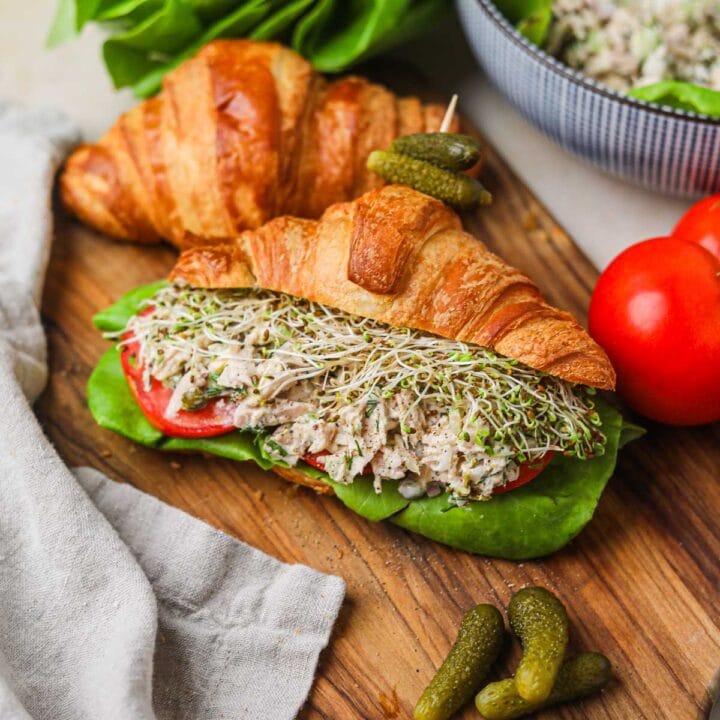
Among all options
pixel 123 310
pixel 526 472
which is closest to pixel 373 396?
pixel 526 472

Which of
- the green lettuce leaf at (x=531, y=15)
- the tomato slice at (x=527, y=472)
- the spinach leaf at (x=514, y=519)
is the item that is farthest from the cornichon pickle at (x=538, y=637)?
the green lettuce leaf at (x=531, y=15)

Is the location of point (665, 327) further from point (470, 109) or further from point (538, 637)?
point (470, 109)

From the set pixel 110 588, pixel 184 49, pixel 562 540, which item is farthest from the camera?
pixel 184 49

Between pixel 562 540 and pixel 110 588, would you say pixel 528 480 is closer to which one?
pixel 562 540

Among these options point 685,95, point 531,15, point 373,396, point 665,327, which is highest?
point 531,15

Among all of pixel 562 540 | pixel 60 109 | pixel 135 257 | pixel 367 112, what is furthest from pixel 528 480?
pixel 60 109
